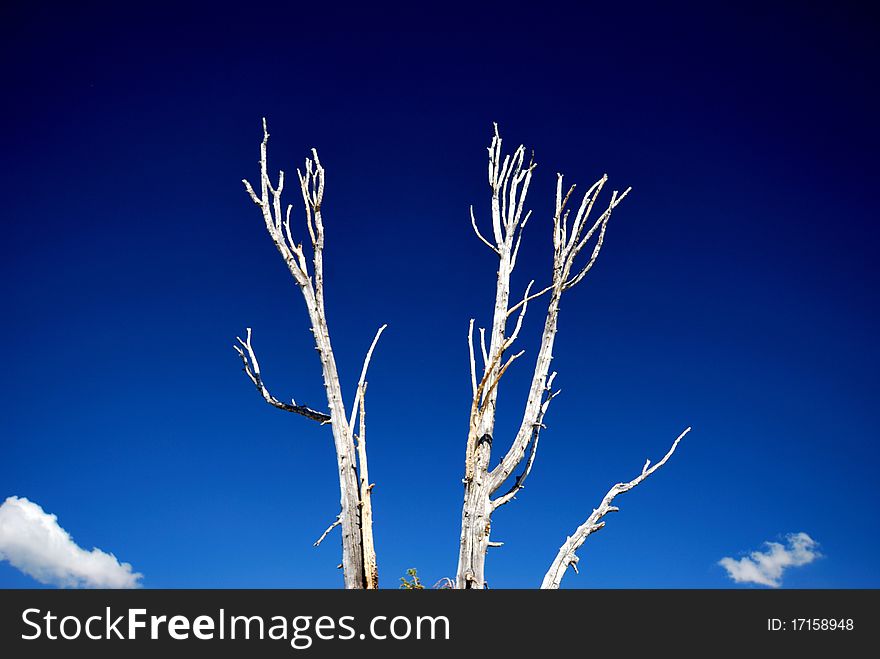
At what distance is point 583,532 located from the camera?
4777 millimetres

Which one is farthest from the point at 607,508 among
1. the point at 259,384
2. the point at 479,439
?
the point at 259,384

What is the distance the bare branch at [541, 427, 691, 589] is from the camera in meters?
4.66

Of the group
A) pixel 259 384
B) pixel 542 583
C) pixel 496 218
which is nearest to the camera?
pixel 542 583

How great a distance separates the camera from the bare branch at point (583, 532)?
15.3ft
